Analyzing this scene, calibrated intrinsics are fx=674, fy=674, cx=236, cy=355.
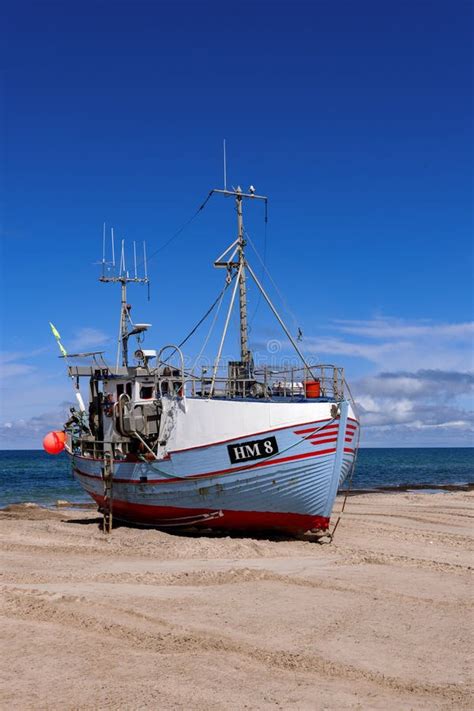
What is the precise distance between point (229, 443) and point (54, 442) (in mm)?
9118

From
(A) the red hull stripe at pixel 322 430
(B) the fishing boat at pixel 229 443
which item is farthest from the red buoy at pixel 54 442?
(A) the red hull stripe at pixel 322 430

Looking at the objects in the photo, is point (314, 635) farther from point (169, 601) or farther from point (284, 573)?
point (284, 573)

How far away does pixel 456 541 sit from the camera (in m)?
20.4

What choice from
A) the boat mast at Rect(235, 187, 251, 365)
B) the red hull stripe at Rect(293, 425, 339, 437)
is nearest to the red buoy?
the boat mast at Rect(235, 187, 251, 365)

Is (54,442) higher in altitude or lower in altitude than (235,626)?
higher

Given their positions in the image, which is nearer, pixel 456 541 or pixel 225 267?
pixel 456 541

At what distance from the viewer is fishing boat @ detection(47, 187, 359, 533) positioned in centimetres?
1802

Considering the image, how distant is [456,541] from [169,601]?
38.4 feet

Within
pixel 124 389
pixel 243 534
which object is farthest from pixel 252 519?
pixel 124 389

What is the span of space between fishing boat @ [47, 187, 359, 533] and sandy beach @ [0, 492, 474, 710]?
50.3 inches

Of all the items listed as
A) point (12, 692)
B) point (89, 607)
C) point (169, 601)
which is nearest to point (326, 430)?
point (169, 601)

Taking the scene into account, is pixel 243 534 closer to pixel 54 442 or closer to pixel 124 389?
pixel 124 389

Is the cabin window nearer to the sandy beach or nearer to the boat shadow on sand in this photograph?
the boat shadow on sand

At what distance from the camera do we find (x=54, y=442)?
24.8 metres
